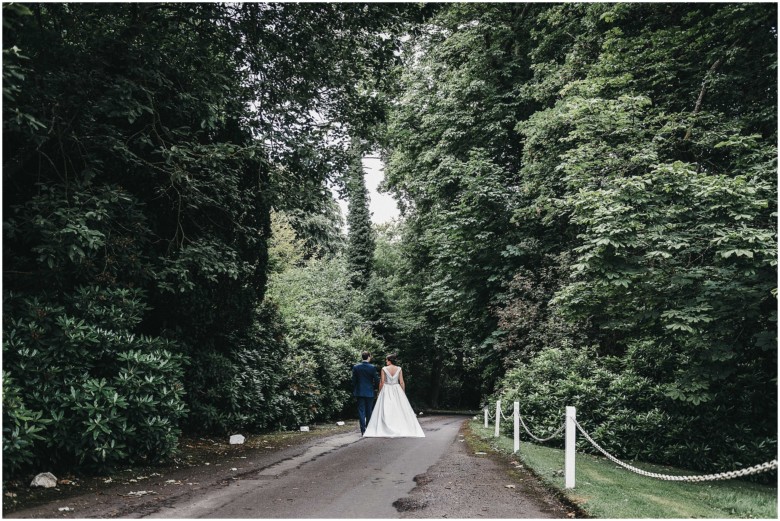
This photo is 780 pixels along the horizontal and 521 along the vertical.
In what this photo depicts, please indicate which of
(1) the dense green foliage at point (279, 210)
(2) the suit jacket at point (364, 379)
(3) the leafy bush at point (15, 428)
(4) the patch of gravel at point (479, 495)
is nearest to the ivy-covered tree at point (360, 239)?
(1) the dense green foliage at point (279, 210)

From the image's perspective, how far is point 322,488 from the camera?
7156mm

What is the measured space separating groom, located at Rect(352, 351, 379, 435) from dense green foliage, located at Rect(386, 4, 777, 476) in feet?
14.0

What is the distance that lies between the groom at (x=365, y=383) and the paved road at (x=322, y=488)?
103 inches

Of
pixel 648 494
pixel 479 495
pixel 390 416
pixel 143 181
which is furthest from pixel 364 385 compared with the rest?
pixel 648 494

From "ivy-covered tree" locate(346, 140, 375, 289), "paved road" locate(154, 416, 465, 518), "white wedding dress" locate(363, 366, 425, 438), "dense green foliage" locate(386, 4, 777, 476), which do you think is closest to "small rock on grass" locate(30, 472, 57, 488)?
"paved road" locate(154, 416, 465, 518)

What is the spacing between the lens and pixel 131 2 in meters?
8.09

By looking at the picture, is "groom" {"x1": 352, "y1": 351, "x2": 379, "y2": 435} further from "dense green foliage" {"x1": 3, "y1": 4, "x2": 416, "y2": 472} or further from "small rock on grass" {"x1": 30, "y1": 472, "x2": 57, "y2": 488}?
"small rock on grass" {"x1": 30, "y1": 472, "x2": 57, "y2": 488}

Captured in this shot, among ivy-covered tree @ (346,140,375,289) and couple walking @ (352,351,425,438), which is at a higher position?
ivy-covered tree @ (346,140,375,289)

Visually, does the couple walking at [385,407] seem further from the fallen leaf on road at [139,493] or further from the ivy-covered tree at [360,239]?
the ivy-covered tree at [360,239]

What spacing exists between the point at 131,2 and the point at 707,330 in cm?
1018

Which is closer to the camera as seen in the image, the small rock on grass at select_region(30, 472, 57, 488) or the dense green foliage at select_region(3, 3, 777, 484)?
the small rock on grass at select_region(30, 472, 57, 488)

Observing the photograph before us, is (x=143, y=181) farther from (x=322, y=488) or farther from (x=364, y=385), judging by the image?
(x=364, y=385)

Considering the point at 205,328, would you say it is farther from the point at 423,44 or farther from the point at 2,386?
the point at 423,44

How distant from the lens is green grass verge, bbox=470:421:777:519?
623 cm
